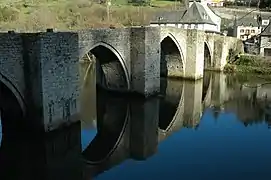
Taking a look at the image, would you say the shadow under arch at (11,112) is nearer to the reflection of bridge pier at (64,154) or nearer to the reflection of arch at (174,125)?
the reflection of bridge pier at (64,154)

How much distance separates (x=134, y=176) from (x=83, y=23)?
89.2 ft

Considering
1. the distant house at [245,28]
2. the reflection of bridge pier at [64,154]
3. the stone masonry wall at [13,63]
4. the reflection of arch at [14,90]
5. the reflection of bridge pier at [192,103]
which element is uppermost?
the distant house at [245,28]

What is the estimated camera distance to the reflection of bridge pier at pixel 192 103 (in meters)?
15.5

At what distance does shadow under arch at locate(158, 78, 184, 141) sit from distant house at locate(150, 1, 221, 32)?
54.3 feet

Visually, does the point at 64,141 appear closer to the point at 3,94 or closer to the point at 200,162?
the point at 3,94

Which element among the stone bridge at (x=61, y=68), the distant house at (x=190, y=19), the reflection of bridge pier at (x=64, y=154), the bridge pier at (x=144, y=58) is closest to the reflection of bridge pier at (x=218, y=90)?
the stone bridge at (x=61, y=68)

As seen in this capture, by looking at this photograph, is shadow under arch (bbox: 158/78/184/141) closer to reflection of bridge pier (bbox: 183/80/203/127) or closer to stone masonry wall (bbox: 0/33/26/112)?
reflection of bridge pier (bbox: 183/80/203/127)

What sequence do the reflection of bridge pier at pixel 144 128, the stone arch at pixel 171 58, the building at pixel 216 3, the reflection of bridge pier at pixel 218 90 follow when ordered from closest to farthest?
1. the reflection of bridge pier at pixel 144 128
2. the reflection of bridge pier at pixel 218 90
3. the stone arch at pixel 171 58
4. the building at pixel 216 3

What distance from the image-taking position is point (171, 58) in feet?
71.6

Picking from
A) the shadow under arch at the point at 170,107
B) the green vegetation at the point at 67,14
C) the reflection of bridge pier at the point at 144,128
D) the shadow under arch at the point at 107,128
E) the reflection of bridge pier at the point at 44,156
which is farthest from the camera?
the green vegetation at the point at 67,14

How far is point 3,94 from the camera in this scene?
12.7m

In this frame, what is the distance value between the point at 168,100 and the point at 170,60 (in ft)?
14.6

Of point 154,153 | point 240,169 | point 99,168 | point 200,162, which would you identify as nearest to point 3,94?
point 99,168

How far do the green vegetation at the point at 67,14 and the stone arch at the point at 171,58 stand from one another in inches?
374
